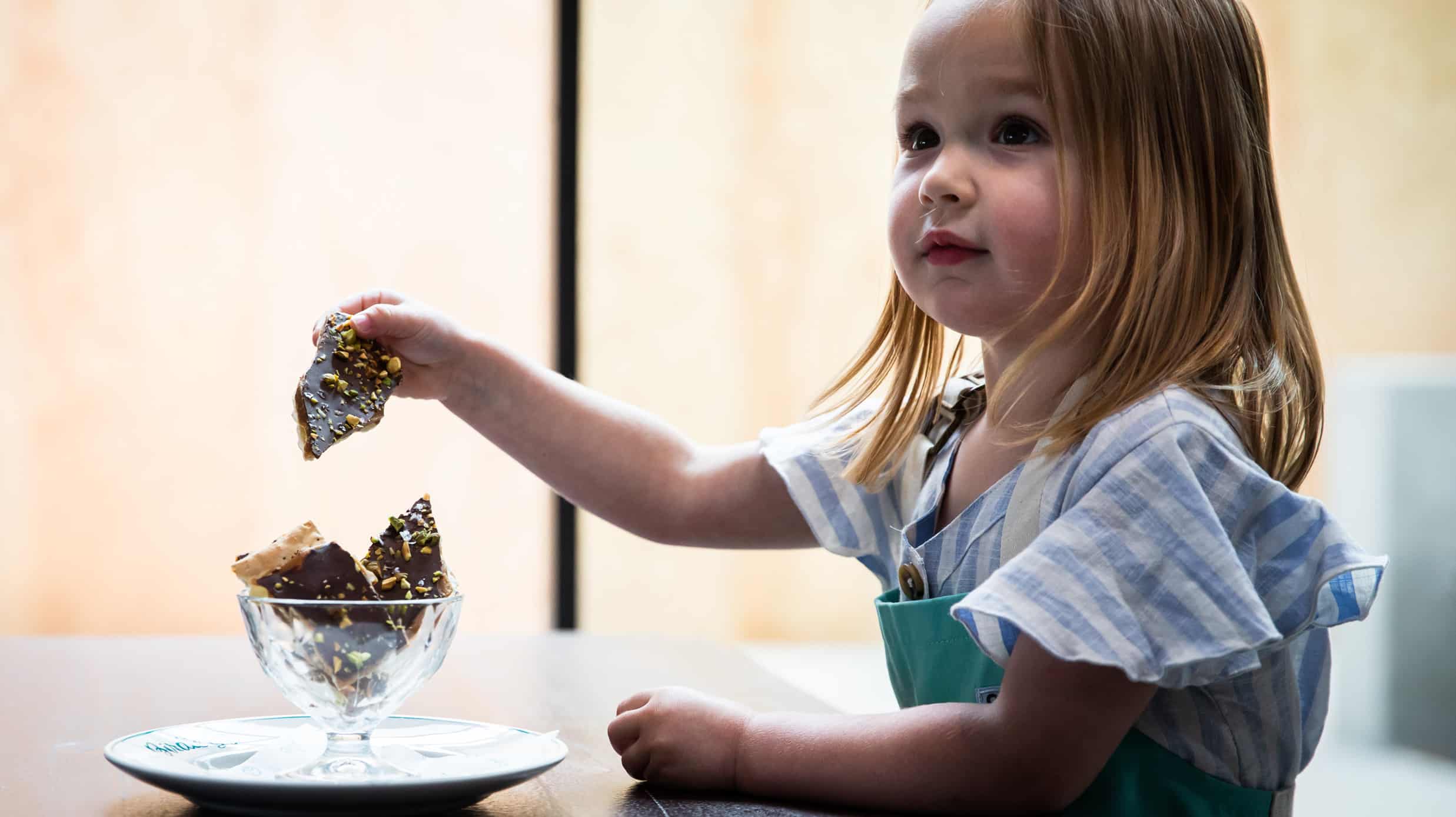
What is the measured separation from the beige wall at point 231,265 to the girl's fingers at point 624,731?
108 inches

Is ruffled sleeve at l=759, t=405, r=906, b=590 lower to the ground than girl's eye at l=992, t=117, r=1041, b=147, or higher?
lower

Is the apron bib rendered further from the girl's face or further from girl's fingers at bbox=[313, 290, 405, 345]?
girl's fingers at bbox=[313, 290, 405, 345]

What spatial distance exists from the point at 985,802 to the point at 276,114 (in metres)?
3.08

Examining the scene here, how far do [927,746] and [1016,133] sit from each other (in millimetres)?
403

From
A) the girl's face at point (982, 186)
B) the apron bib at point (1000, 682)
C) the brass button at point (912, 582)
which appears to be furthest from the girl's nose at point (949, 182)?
the brass button at point (912, 582)

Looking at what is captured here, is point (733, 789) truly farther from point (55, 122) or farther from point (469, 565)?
point (55, 122)

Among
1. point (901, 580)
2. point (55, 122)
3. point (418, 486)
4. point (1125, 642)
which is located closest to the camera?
point (1125, 642)

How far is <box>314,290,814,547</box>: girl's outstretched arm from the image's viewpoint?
41.5 inches

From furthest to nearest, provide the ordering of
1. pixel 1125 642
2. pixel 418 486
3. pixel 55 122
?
pixel 418 486
pixel 55 122
pixel 1125 642

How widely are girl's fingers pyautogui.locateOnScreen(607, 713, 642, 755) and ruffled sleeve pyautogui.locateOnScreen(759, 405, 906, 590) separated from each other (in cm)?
33

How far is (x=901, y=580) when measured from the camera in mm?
917

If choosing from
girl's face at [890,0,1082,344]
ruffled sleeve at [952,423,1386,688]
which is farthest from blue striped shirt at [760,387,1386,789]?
girl's face at [890,0,1082,344]

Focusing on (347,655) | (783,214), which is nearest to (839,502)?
(347,655)

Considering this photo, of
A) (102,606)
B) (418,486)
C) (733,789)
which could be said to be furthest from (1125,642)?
(102,606)
